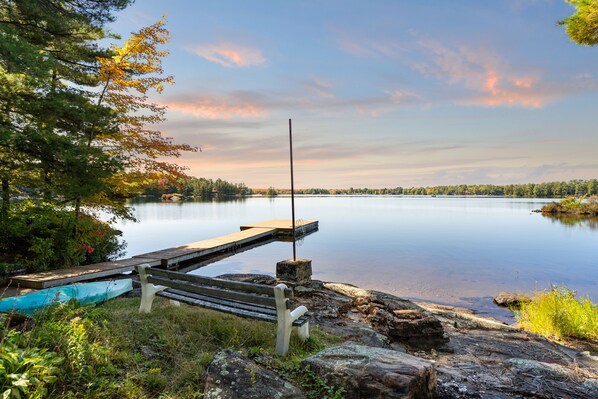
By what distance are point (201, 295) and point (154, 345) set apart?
4.33 ft

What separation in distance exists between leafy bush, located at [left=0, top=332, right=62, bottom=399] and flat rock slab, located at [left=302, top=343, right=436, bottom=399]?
2.19 metres

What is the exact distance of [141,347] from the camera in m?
3.61

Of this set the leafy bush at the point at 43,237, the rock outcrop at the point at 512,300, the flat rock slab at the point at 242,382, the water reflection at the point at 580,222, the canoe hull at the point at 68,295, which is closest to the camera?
the flat rock slab at the point at 242,382

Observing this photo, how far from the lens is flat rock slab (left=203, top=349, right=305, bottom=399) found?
279 centimetres

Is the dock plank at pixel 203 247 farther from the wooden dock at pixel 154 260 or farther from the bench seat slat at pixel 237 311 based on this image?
the bench seat slat at pixel 237 311

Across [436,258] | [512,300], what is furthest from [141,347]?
[436,258]

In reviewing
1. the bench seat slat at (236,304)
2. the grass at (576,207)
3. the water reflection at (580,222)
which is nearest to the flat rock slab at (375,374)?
the bench seat slat at (236,304)

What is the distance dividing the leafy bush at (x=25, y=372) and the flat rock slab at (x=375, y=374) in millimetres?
2192

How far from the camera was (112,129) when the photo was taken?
1178 centimetres

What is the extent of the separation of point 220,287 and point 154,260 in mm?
10004

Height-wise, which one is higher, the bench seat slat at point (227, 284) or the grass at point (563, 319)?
the bench seat slat at point (227, 284)

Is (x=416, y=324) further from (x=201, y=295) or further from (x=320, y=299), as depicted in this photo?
(x=201, y=295)

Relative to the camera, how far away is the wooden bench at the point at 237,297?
4.04 m

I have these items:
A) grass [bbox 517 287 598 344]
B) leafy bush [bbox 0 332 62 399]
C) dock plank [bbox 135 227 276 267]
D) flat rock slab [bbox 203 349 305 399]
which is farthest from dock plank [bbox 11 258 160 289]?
grass [bbox 517 287 598 344]
